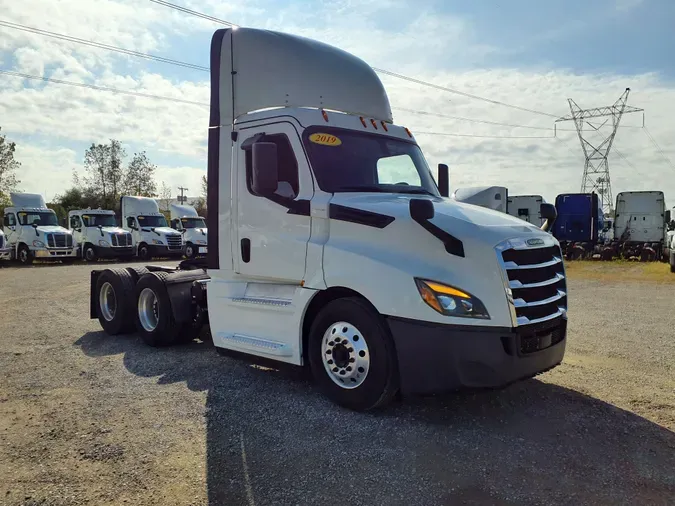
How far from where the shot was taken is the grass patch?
18.0 metres

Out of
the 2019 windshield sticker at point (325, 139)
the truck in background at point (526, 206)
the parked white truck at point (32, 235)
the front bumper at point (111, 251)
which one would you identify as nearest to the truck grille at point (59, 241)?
the parked white truck at point (32, 235)

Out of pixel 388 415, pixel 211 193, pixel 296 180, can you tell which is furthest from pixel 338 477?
pixel 211 193

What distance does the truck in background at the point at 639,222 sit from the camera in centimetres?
2738

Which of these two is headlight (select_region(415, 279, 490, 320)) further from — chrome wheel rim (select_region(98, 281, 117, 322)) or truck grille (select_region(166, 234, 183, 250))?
truck grille (select_region(166, 234, 183, 250))

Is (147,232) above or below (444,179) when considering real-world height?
below

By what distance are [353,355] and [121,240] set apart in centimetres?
2539

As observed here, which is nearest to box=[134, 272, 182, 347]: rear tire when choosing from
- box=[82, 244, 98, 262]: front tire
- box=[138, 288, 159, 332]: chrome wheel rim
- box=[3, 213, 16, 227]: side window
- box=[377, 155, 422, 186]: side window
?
box=[138, 288, 159, 332]: chrome wheel rim

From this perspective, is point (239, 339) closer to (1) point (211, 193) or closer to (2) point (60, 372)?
(1) point (211, 193)

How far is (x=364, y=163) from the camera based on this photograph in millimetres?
5484

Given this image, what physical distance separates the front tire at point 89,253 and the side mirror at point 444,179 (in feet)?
80.9

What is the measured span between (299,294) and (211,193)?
1692 millimetres

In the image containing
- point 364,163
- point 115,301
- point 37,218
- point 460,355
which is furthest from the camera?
point 37,218

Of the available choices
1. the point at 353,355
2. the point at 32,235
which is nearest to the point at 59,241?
the point at 32,235

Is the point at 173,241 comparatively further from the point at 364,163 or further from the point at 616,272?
the point at 364,163
